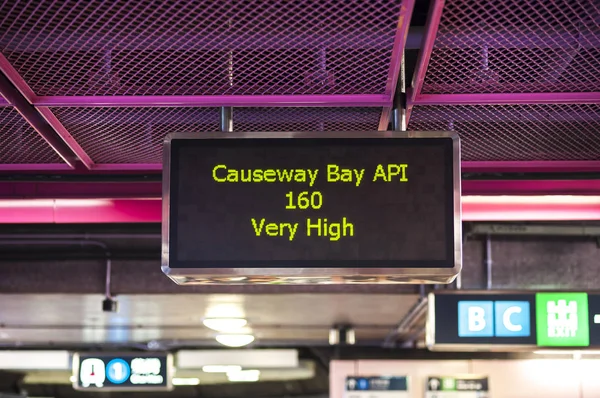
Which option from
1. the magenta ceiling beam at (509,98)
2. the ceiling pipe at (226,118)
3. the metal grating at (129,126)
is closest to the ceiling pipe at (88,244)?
the metal grating at (129,126)

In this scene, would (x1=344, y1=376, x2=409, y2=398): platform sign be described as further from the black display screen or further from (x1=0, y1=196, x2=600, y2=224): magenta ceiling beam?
the black display screen

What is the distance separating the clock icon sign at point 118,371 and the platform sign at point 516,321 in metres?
5.21

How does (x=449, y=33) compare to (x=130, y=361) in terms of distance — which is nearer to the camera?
(x=449, y=33)

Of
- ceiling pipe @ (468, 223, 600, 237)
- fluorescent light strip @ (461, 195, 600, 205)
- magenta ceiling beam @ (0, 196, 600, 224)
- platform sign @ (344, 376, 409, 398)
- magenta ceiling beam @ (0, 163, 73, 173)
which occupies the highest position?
ceiling pipe @ (468, 223, 600, 237)

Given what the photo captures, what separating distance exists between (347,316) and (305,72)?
671 centimetres

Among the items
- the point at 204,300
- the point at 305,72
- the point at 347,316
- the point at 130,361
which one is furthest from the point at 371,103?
the point at 130,361

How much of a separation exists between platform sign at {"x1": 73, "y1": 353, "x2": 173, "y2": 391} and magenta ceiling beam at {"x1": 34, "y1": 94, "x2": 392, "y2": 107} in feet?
23.5

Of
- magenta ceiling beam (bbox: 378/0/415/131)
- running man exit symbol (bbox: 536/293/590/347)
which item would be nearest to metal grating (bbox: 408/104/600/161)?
magenta ceiling beam (bbox: 378/0/415/131)

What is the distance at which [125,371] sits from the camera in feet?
35.9

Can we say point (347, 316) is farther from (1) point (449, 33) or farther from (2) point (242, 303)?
(1) point (449, 33)

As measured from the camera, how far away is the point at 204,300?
907 centimetres

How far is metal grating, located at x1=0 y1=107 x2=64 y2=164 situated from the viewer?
171 inches

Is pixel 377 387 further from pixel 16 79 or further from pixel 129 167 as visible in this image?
pixel 16 79

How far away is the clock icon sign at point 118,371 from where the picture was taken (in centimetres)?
1092
